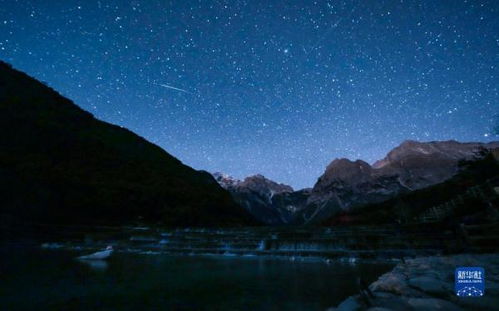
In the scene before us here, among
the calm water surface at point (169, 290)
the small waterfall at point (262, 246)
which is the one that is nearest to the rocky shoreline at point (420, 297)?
the calm water surface at point (169, 290)

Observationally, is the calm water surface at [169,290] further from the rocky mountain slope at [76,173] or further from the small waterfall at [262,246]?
the rocky mountain slope at [76,173]

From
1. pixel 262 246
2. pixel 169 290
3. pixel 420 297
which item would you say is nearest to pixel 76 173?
pixel 262 246

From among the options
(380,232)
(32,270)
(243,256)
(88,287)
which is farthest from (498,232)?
(32,270)

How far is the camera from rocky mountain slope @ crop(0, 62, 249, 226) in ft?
154

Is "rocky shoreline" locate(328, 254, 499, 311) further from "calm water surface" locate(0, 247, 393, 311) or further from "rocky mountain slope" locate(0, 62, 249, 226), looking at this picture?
"rocky mountain slope" locate(0, 62, 249, 226)

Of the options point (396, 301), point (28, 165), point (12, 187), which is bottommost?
point (396, 301)

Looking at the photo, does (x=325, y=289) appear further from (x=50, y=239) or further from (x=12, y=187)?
(x=12, y=187)

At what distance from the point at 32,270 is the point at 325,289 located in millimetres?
14164

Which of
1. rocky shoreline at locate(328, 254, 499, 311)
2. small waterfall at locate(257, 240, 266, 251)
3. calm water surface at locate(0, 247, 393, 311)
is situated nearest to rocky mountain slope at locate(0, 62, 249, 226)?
small waterfall at locate(257, 240, 266, 251)

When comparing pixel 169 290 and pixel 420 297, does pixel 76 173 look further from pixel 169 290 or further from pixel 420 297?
pixel 420 297

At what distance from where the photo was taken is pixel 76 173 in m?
61.8

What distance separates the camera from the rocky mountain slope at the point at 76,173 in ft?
154

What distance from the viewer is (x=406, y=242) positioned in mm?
20047

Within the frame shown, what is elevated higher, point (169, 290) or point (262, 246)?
point (169, 290)
